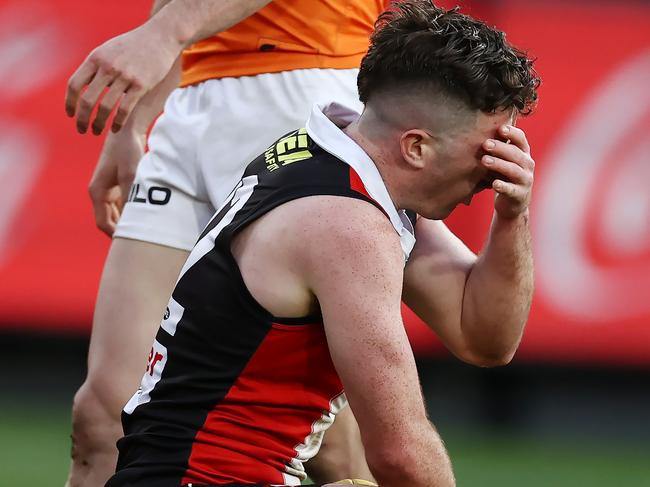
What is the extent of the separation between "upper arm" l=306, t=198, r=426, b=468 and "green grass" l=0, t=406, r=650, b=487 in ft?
11.6

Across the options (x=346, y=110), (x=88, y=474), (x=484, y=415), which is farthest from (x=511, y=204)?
(x=484, y=415)

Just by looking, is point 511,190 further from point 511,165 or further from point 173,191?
point 173,191

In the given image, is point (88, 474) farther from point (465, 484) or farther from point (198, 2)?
point (465, 484)

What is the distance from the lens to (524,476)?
663 cm

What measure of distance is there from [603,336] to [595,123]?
1251 millimetres

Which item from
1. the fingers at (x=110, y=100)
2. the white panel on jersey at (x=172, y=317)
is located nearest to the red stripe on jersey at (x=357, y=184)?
the white panel on jersey at (x=172, y=317)

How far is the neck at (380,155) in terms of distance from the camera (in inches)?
122

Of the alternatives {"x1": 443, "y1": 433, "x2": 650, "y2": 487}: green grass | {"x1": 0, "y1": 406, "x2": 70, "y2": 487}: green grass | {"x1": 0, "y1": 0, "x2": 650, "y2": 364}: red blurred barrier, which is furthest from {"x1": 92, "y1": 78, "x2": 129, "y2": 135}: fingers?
{"x1": 0, "y1": 0, "x2": 650, "y2": 364}: red blurred barrier

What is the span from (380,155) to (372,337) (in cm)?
50

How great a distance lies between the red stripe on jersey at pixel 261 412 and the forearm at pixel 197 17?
990mm

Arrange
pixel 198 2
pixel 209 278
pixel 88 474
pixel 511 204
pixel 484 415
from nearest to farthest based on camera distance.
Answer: pixel 209 278, pixel 511 204, pixel 198 2, pixel 88 474, pixel 484 415

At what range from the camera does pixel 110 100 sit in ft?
11.0

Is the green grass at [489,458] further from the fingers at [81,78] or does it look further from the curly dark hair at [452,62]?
the curly dark hair at [452,62]

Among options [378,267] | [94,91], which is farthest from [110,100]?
[378,267]
